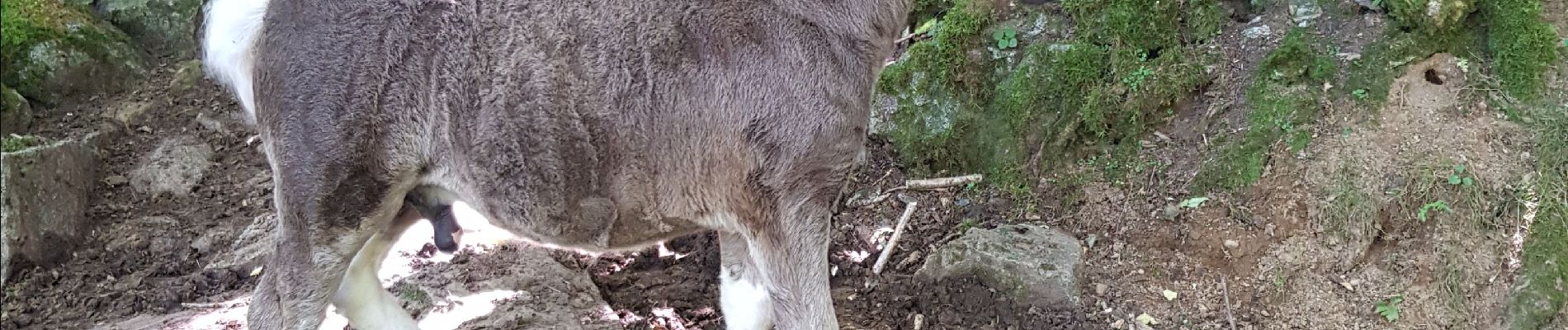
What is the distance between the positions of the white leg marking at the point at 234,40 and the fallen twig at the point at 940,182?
11.0 ft

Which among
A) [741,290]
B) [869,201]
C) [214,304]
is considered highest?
[214,304]

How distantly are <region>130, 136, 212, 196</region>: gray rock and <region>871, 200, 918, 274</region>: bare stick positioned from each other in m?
4.91

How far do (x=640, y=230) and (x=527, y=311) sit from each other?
127 cm

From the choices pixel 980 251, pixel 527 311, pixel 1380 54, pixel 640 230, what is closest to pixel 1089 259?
pixel 980 251

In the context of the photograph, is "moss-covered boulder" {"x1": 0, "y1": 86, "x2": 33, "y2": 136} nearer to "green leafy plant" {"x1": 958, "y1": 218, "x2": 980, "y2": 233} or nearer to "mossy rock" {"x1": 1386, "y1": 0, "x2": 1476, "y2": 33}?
"green leafy plant" {"x1": 958, "y1": 218, "x2": 980, "y2": 233}

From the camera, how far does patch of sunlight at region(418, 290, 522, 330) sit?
4227mm

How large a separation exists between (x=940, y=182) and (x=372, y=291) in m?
3.01

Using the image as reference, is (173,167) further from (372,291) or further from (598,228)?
(598,228)

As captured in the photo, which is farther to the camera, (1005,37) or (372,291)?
(1005,37)

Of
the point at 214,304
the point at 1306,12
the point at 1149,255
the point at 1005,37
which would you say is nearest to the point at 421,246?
the point at 214,304

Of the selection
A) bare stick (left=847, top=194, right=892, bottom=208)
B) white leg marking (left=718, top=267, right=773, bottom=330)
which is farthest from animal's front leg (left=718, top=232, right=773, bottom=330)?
bare stick (left=847, top=194, right=892, bottom=208)

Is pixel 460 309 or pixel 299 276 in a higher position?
pixel 299 276

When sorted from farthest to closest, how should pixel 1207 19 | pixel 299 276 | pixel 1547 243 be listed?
1. pixel 1207 19
2. pixel 1547 243
3. pixel 299 276

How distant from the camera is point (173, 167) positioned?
6457 millimetres
